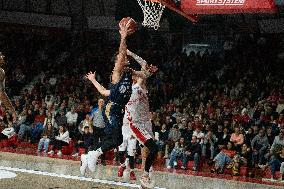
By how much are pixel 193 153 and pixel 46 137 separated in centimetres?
459

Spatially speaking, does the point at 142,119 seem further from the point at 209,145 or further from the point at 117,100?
the point at 209,145

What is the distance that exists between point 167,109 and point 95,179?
29.7ft

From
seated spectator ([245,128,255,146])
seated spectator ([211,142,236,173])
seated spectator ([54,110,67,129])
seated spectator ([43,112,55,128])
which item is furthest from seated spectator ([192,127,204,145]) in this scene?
seated spectator ([43,112,55,128])

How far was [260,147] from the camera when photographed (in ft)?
43.3

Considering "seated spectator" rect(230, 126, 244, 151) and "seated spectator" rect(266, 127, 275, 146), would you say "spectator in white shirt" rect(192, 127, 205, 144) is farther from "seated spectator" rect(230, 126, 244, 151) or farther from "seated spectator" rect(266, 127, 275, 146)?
"seated spectator" rect(266, 127, 275, 146)

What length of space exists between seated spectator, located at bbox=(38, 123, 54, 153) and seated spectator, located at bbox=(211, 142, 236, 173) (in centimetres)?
510

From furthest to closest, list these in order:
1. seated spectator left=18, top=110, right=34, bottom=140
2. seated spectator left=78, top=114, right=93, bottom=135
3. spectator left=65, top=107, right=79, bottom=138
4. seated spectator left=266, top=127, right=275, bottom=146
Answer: seated spectator left=18, top=110, right=34, bottom=140 < spectator left=65, top=107, right=79, bottom=138 < seated spectator left=78, top=114, right=93, bottom=135 < seated spectator left=266, top=127, right=275, bottom=146

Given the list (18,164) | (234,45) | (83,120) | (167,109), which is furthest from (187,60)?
(18,164)

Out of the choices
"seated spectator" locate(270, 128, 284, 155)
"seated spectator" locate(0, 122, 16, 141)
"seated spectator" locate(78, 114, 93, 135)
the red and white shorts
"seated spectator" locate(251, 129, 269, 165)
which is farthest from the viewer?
"seated spectator" locate(78, 114, 93, 135)

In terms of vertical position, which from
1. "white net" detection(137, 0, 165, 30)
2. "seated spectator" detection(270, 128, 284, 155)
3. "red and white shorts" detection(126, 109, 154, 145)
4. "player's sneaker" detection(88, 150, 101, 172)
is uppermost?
"white net" detection(137, 0, 165, 30)

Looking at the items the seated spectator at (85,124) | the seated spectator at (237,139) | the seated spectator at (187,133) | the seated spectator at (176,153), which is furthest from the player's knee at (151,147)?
the seated spectator at (85,124)

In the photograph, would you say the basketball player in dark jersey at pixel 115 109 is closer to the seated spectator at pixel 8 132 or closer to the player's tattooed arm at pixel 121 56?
the player's tattooed arm at pixel 121 56

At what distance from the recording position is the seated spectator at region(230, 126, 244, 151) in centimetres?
1312

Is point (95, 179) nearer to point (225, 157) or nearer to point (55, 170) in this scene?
point (55, 170)
